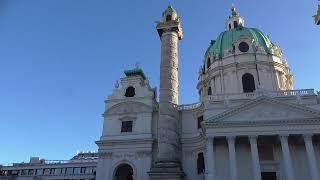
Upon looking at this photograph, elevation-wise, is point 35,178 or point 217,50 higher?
point 217,50

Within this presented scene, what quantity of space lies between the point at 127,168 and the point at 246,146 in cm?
1268

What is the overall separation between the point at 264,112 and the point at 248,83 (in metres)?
10.0

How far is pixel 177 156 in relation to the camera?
3272 centimetres

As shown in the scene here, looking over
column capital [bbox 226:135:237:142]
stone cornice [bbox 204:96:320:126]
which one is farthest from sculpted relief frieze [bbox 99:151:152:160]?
column capital [bbox 226:135:237:142]

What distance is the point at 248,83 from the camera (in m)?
42.2

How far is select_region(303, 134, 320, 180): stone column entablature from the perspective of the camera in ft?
95.8

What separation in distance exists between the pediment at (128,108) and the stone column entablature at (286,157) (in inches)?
538

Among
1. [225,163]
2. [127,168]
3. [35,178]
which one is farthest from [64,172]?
[225,163]

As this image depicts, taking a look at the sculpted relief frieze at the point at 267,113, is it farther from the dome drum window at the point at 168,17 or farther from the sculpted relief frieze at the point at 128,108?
the dome drum window at the point at 168,17

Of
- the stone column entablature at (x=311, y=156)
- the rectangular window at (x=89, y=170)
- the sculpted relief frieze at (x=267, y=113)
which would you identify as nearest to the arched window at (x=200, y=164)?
the sculpted relief frieze at (x=267, y=113)

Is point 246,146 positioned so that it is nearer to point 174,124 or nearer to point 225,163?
point 225,163

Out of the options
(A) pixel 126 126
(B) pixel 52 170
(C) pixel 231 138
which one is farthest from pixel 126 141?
(B) pixel 52 170

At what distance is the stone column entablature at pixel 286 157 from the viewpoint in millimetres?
29312

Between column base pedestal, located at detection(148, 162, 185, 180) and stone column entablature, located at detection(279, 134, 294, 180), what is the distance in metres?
8.79
